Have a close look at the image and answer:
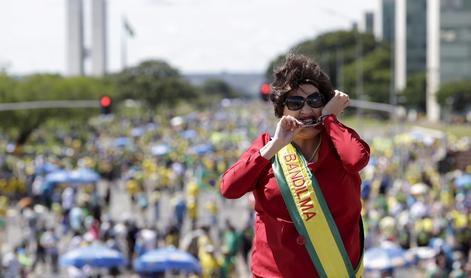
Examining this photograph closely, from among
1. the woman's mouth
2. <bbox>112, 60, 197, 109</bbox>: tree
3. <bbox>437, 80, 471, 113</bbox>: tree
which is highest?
the woman's mouth

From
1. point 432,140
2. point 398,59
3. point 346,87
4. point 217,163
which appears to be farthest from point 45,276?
point 398,59

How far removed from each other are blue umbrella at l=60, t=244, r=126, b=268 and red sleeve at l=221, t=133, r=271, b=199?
13.0 metres

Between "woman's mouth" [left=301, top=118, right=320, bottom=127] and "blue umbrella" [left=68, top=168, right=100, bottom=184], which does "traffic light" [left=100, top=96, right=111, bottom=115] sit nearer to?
"blue umbrella" [left=68, top=168, right=100, bottom=184]

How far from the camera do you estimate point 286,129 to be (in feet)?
11.5

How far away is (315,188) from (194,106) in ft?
512

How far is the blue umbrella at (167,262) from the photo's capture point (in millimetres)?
16344

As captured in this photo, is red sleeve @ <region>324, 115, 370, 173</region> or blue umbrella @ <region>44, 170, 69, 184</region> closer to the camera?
red sleeve @ <region>324, 115, 370, 173</region>

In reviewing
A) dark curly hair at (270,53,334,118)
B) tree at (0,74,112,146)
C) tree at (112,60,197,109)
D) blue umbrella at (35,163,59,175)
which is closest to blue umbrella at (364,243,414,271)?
dark curly hair at (270,53,334,118)

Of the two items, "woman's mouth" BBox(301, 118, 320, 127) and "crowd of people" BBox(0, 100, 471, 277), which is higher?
"woman's mouth" BBox(301, 118, 320, 127)

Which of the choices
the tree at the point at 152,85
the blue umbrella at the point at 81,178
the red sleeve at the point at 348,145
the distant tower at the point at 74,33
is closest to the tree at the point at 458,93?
the tree at the point at 152,85

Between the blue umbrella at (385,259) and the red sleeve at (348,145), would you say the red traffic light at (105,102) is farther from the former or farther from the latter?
the red sleeve at (348,145)

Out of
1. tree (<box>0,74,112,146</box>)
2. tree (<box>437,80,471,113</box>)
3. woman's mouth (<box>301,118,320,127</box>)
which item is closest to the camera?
woman's mouth (<box>301,118,320,127</box>)

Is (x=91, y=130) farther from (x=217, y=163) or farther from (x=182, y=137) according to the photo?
(x=217, y=163)

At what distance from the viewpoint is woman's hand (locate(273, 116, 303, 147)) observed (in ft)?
11.4
